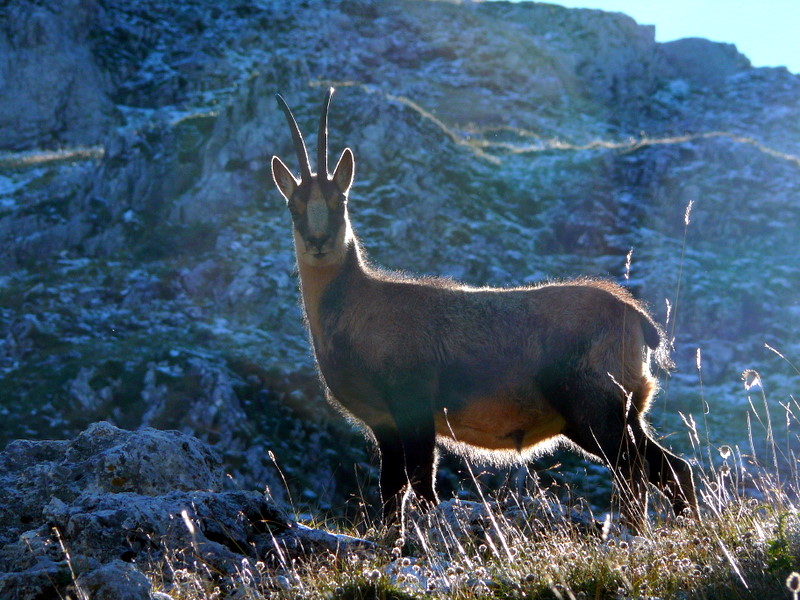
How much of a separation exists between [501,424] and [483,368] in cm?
55

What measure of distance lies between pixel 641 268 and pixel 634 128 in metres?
25.0

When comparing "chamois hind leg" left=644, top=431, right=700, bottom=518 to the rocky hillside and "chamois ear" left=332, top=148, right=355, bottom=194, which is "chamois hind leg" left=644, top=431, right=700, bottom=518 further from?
the rocky hillside

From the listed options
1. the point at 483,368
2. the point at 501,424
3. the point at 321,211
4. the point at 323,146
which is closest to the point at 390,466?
the point at 501,424

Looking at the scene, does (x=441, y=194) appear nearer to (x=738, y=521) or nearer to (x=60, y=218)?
(x=60, y=218)

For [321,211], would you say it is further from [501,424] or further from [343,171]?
[501,424]

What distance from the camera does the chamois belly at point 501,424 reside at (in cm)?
767

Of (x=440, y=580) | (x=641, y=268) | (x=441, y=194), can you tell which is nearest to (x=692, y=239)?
(x=641, y=268)

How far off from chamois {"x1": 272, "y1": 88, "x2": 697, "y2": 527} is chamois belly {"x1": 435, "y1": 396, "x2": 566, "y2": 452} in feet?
0.04

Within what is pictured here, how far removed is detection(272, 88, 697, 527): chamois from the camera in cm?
732

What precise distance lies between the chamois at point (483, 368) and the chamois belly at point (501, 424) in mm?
13

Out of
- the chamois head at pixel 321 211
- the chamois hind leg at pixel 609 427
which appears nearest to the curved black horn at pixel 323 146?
the chamois head at pixel 321 211

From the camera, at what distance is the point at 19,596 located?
452cm

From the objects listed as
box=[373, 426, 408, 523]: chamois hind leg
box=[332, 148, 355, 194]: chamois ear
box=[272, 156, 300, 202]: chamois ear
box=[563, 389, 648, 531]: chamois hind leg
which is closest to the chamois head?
box=[332, 148, 355, 194]: chamois ear

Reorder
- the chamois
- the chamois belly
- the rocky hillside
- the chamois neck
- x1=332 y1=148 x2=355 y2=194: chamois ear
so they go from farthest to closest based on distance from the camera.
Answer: the rocky hillside
x1=332 y1=148 x2=355 y2=194: chamois ear
the chamois neck
the chamois belly
the chamois
